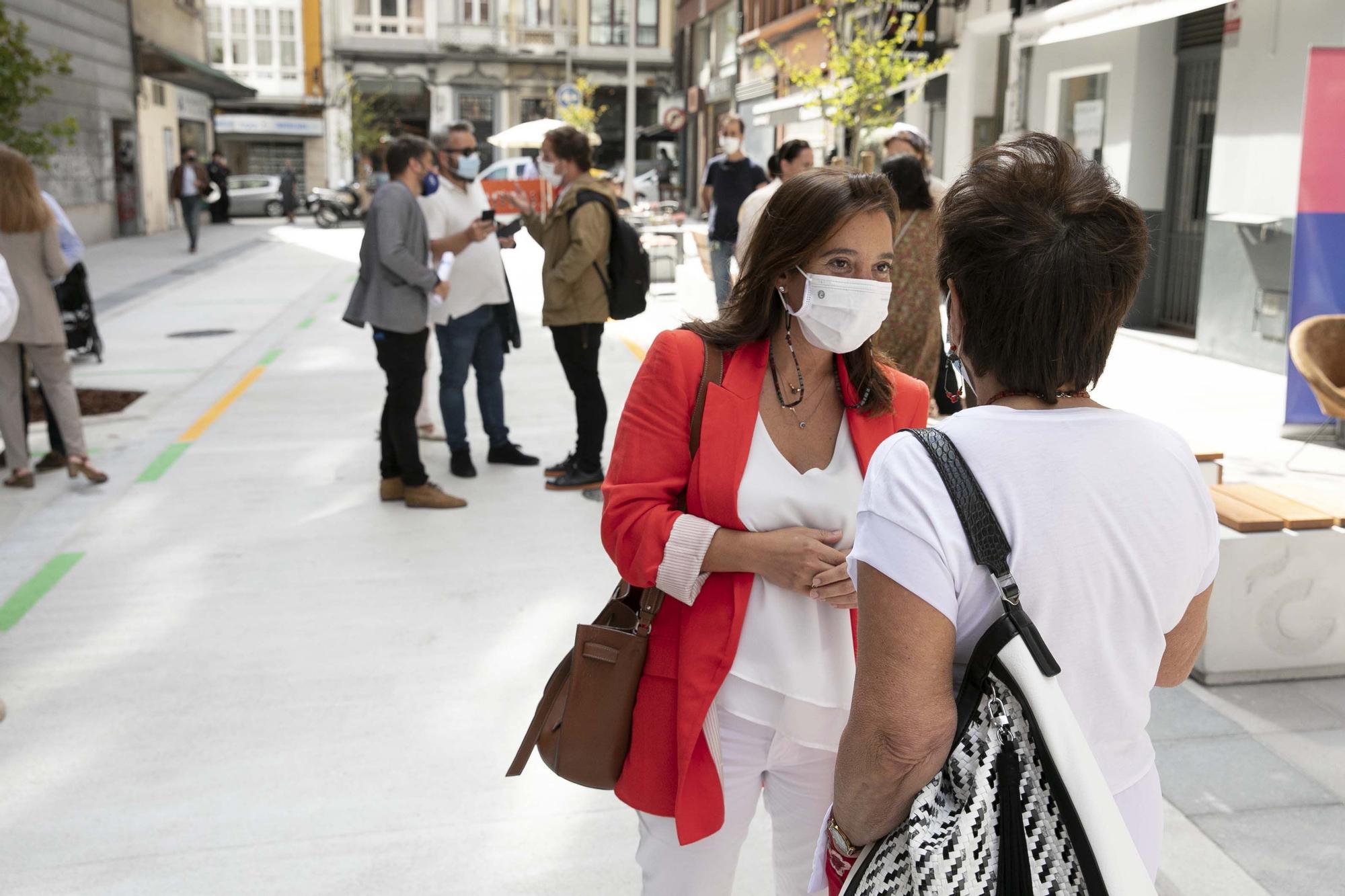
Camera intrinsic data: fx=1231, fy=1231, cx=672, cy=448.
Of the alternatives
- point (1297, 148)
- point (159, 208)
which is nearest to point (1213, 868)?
point (1297, 148)

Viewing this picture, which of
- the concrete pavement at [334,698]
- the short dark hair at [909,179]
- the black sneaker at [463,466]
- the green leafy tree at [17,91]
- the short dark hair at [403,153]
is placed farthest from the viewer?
the green leafy tree at [17,91]

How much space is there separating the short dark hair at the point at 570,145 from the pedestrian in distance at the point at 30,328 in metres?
2.77

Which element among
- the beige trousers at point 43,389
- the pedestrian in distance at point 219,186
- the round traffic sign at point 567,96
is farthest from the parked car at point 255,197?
the beige trousers at point 43,389

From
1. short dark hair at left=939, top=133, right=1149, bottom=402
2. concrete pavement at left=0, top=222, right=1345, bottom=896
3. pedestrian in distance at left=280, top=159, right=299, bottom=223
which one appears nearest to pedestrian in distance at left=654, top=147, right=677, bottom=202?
pedestrian in distance at left=280, top=159, right=299, bottom=223

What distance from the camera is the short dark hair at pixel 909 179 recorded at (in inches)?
233

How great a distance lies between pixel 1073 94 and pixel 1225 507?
39.7 feet

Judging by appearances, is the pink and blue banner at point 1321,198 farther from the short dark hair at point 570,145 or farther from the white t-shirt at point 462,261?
the white t-shirt at point 462,261

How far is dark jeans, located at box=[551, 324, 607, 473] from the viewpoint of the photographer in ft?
22.8

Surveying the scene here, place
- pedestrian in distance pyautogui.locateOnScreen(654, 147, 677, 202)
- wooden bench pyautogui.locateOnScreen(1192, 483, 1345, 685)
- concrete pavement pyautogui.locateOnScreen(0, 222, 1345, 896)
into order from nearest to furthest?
concrete pavement pyautogui.locateOnScreen(0, 222, 1345, 896)
wooden bench pyautogui.locateOnScreen(1192, 483, 1345, 685)
pedestrian in distance pyautogui.locateOnScreen(654, 147, 677, 202)

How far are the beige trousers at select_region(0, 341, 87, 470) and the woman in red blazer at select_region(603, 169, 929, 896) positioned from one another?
5790 mm

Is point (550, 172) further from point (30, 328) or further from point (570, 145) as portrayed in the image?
point (30, 328)

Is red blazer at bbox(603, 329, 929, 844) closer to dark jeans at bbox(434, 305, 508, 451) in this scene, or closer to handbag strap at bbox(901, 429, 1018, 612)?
handbag strap at bbox(901, 429, 1018, 612)

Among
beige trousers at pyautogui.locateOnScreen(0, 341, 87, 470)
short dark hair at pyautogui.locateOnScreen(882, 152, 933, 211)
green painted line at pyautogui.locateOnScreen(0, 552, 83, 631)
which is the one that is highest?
short dark hair at pyautogui.locateOnScreen(882, 152, 933, 211)

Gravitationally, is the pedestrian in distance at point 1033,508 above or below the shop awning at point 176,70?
below
